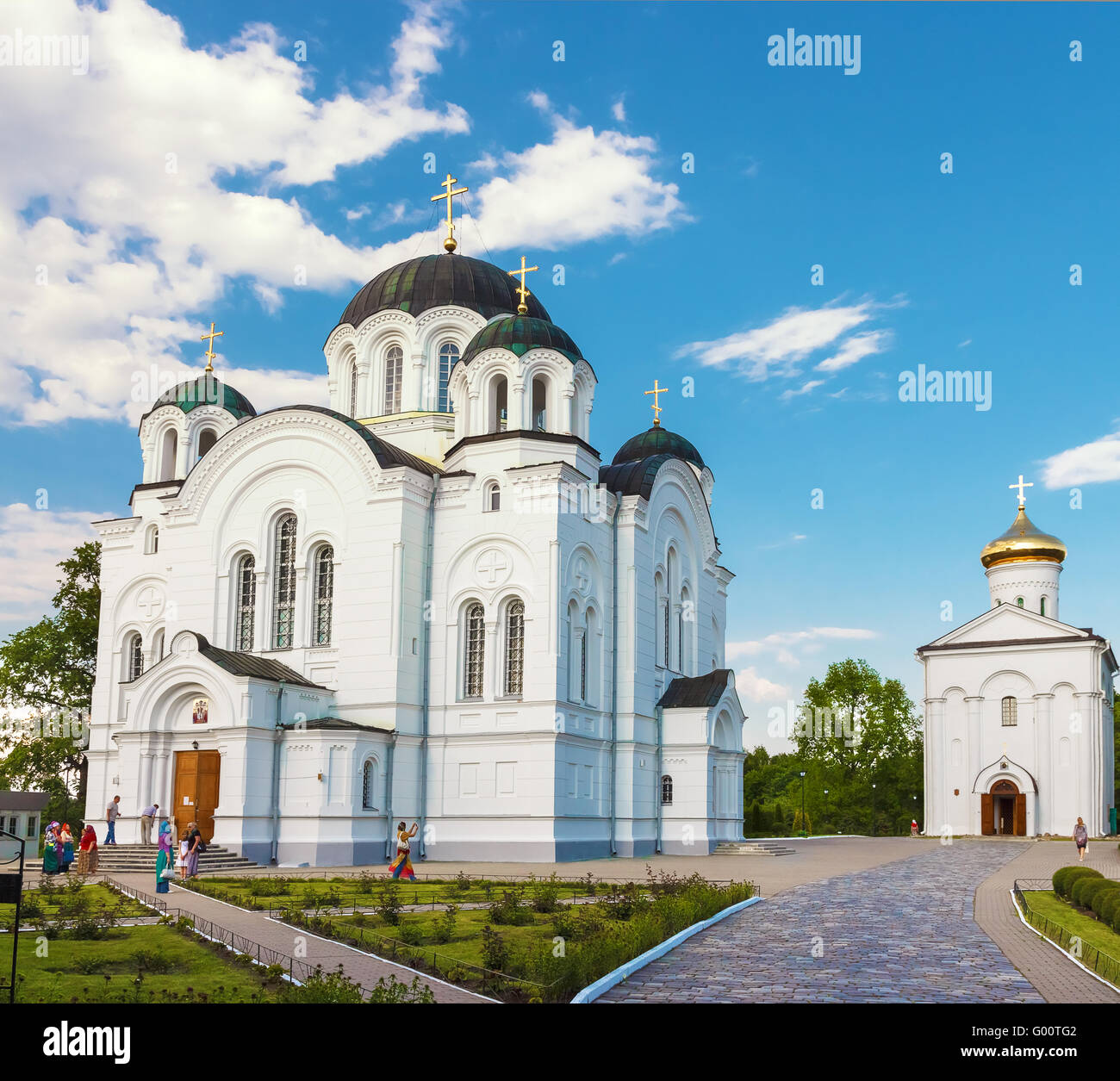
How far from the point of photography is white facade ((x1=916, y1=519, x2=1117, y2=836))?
4406 centimetres

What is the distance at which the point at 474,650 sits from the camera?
28.7 metres

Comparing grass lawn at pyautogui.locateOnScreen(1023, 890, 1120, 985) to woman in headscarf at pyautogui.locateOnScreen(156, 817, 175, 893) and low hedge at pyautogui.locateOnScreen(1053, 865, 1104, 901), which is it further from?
woman in headscarf at pyautogui.locateOnScreen(156, 817, 175, 893)

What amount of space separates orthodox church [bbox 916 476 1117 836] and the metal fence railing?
92.1 ft


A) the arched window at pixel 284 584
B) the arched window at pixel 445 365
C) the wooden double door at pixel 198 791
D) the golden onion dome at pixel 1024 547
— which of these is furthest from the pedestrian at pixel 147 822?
the golden onion dome at pixel 1024 547

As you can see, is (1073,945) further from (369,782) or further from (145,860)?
(145,860)

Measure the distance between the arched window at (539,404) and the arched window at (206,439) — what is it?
927cm

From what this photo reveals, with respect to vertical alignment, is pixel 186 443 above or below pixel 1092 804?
above

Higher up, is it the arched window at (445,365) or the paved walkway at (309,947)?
the arched window at (445,365)

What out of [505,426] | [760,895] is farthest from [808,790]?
[760,895]

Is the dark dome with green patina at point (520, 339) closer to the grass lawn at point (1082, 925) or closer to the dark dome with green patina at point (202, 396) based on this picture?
the dark dome with green patina at point (202, 396)

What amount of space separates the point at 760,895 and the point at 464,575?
12589mm

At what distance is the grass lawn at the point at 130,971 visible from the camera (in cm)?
937
